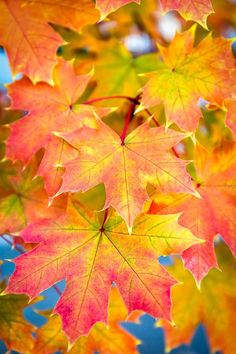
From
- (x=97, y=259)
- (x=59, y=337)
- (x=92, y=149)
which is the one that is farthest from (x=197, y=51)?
(x=59, y=337)

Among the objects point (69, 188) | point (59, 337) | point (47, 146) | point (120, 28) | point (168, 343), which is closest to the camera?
point (69, 188)

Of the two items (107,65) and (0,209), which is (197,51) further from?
(0,209)

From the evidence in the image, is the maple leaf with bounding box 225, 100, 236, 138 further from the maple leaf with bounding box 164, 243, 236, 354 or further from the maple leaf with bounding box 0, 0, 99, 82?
the maple leaf with bounding box 164, 243, 236, 354

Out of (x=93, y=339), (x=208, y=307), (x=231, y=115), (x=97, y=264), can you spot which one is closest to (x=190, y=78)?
(x=231, y=115)

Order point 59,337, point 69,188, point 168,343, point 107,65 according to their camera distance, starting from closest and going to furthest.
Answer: point 69,188 < point 59,337 < point 107,65 < point 168,343

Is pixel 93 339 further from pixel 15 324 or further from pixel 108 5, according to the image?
pixel 108 5

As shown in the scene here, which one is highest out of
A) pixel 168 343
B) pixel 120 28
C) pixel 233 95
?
pixel 233 95

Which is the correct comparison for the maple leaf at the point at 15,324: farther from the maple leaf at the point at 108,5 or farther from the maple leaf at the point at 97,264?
the maple leaf at the point at 108,5
